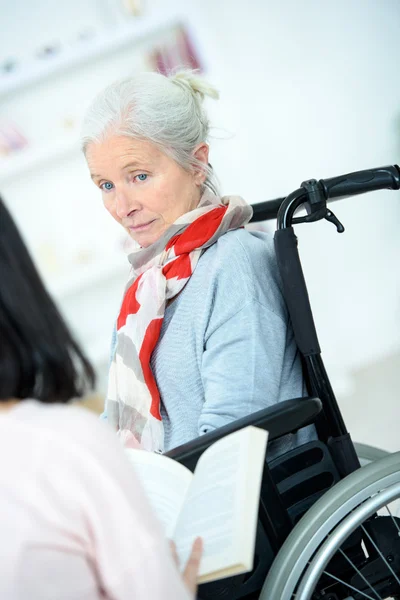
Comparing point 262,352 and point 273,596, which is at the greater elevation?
point 262,352

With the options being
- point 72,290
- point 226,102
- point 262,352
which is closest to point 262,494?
point 262,352

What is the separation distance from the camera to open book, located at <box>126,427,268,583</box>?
2.64 ft

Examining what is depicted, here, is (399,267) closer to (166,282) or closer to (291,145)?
(291,145)

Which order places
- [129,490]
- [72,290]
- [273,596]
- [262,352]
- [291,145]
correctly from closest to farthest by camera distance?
[129,490]
[273,596]
[262,352]
[72,290]
[291,145]

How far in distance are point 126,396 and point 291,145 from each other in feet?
8.10

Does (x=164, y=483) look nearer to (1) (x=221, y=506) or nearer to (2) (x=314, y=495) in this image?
(1) (x=221, y=506)

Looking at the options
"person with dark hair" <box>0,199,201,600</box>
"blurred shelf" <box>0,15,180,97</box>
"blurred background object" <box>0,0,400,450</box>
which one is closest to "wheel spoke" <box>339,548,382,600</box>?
"person with dark hair" <box>0,199,201,600</box>

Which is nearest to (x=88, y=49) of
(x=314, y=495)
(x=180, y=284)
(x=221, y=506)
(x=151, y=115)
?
Result: (x=151, y=115)

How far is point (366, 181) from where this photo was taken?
1.36 metres

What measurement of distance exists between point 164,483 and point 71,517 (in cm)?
33

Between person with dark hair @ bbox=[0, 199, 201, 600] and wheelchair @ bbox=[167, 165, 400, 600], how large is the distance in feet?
1.23

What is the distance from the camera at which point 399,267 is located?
380cm

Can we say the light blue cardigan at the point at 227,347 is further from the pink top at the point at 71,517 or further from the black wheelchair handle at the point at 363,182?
the pink top at the point at 71,517

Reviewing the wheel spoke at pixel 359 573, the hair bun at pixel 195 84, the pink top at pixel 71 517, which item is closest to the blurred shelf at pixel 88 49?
the hair bun at pixel 195 84
